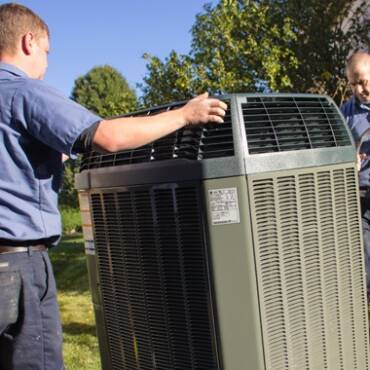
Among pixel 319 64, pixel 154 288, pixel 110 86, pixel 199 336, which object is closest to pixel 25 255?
pixel 154 288

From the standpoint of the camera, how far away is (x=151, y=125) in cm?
217

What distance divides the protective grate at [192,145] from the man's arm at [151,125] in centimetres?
5

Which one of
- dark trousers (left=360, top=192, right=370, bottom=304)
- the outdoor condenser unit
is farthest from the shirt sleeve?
dark trousers (left=360, top=192, right=370, bottom=304)

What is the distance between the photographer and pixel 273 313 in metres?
2.28

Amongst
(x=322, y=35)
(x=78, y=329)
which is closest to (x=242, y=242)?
(x=78, y=329)

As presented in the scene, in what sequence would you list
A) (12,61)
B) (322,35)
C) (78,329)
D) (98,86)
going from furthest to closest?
(98,86) → (322,35) → (78,329) → (12,61)

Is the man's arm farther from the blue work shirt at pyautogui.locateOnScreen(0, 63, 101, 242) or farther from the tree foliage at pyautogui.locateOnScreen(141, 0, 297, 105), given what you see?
the tree foliage at pyautogui.locateOnScreen(141, 0, 297, 105)

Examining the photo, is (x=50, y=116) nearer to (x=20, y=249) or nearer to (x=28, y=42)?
(x=28, y=42)

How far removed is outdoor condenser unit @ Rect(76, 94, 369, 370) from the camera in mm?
2205

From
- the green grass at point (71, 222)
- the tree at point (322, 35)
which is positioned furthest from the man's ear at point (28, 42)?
the green grass at point (71, 222)

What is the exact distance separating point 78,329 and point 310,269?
10.5ft

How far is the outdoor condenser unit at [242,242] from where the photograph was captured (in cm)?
221

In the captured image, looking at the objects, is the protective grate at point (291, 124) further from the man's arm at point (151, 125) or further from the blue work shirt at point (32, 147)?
the blue work shirt at point (32, 147)

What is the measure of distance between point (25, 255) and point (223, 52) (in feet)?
17.2
